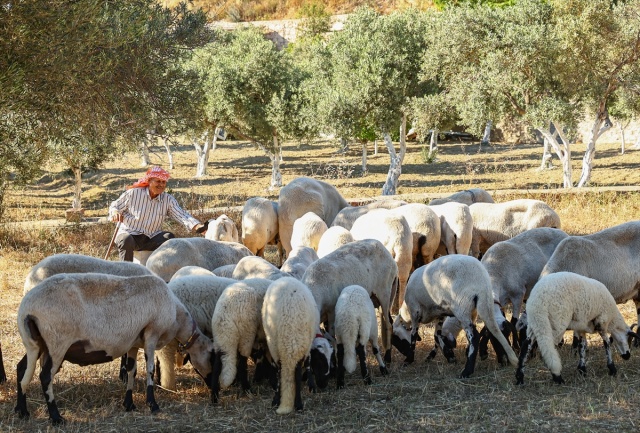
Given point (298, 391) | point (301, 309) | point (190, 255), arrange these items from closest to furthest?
point (298, 391) → point (301, 309) → point (190, 255)

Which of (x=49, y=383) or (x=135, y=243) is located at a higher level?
(x=135, y=243)

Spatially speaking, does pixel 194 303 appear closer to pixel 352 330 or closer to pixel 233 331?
pixel 233 331

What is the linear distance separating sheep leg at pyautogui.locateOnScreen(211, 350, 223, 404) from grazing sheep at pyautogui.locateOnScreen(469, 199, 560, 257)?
6656 millimetres

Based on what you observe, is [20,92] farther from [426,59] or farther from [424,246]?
[426,59]

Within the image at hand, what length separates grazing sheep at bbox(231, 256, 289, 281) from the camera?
766cm

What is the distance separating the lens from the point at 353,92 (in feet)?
82.3

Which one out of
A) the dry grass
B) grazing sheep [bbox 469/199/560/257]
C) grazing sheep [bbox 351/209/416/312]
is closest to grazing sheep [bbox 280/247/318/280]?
grazing sheep [bbox 351/209/416/312]

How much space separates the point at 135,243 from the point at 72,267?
263 cm

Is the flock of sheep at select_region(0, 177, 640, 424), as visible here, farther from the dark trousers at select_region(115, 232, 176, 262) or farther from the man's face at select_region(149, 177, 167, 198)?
the man's face at select_region(149, 177, 167, 198)

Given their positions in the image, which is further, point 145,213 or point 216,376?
point 145,213

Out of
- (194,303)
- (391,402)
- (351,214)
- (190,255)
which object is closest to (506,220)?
(351,214)

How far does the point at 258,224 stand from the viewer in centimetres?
1232

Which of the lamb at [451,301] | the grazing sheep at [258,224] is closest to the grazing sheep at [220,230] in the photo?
the grazing sheep at [258,224]

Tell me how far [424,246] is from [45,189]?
87.2 ft
